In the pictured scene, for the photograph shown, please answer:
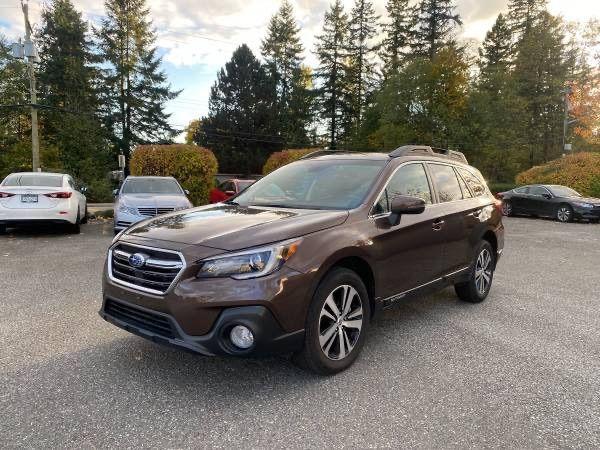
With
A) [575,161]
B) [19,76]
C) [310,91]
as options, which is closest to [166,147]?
[19,76]

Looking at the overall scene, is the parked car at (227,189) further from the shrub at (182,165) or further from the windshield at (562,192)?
the windshield at (562,192)

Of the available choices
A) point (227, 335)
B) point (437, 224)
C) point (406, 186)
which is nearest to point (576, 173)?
point (437, 224)

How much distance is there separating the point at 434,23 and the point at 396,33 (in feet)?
13.6

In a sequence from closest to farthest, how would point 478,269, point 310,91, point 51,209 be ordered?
point 478,269 → point 51,209 → point 310,91

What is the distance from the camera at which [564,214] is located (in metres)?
16.0

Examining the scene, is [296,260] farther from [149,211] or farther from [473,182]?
[149,211]

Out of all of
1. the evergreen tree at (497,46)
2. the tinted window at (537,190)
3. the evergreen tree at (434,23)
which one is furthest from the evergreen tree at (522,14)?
the tinted window at (537,190)

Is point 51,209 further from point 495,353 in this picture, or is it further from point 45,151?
point 45,151

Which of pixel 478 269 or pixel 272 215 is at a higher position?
pixel 272 215

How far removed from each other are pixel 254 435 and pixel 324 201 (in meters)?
1.95

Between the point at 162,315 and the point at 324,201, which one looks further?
the point at 324,201

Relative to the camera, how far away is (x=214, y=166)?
52.8 feet

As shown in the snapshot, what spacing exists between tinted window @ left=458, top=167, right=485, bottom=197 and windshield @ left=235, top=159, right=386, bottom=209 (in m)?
1.62

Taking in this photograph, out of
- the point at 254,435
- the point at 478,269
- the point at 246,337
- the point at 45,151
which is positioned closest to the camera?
the point at 254,435
